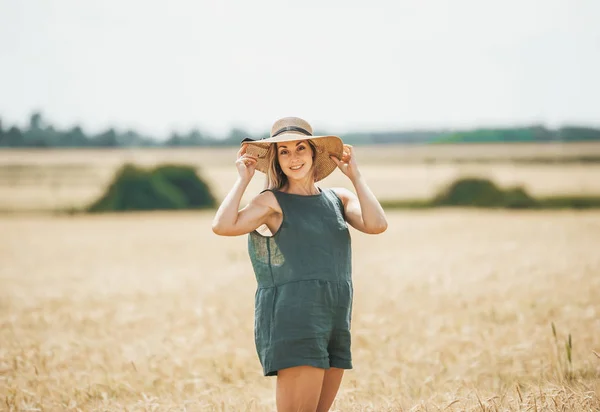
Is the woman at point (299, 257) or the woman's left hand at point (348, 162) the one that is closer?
the woman at point (299, 257)

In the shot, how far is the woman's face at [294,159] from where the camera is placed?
4.16 meters

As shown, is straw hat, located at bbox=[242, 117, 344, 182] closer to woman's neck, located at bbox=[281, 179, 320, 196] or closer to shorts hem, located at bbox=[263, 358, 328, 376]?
woman's neck, located at bbox=[281, 179, 320, 196]

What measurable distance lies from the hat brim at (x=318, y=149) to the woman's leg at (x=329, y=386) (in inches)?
45.5

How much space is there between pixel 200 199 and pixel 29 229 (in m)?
11.5

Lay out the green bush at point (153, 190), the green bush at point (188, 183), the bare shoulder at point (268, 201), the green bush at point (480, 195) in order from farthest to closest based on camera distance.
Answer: the green bush at point (188, 183) < the green bush at point (153, 190) < the green bush at point (480, 195) < the bare shoulder at point (268, 201)

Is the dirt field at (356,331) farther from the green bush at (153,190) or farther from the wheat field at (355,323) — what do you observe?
the green bush at (153,190)

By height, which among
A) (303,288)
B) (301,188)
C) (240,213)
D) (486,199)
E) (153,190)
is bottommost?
(486,199)

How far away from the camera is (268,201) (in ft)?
13.2

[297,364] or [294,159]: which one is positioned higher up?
[294,159]

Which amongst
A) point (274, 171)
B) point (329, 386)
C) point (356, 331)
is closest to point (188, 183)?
point (356, 331)

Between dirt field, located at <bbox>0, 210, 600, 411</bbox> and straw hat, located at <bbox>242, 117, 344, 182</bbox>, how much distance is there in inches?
62.6

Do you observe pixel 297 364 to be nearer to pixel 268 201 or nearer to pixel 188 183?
pixel 268 201

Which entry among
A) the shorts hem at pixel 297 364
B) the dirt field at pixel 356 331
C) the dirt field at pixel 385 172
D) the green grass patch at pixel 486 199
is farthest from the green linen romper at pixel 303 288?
the green grass patch at pixel 486 199

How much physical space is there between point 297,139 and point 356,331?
390cm
